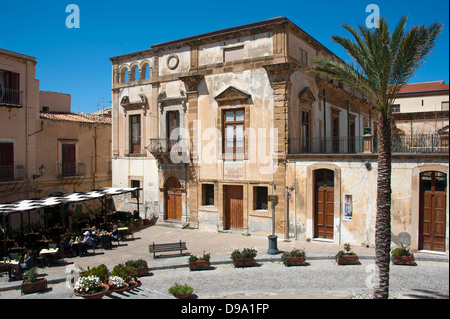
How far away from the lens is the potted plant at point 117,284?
1082 cm

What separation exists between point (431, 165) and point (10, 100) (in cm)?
2259

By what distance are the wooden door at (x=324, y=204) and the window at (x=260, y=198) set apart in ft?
9.36

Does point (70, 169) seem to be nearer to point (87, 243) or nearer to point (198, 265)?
point (87, 243)

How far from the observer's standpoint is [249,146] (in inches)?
771

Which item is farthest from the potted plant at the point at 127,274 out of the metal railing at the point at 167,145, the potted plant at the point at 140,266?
the metal railing at the point at 167,145

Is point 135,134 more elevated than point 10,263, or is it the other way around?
point 135,134

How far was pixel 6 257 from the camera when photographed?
1420 cm

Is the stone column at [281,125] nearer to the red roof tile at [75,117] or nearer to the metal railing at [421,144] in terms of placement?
the metal railing at [421,144]

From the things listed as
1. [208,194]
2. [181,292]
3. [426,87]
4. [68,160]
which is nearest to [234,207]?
[208,194]

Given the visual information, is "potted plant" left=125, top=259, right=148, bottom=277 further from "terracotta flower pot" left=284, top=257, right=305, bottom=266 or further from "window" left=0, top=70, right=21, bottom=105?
"window" left=0, top=70, right=21, bottom=105

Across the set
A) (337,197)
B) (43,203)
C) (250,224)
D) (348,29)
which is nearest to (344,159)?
(337,197)

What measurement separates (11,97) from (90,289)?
16.5m

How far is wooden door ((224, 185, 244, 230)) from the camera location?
20.3 m
